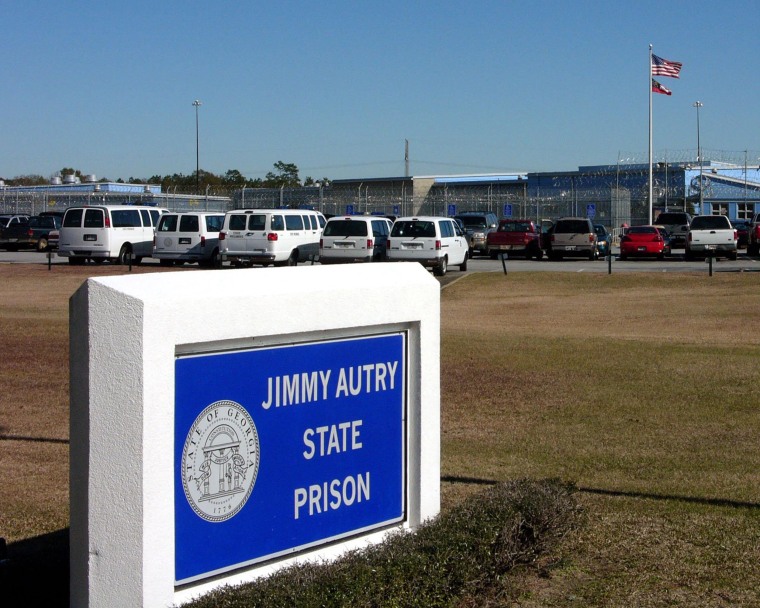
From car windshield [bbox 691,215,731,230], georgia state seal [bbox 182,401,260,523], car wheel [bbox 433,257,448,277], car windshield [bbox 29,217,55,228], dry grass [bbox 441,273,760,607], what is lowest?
dry grass [bbox 441,273,760,607]

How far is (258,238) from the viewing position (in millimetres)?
30891

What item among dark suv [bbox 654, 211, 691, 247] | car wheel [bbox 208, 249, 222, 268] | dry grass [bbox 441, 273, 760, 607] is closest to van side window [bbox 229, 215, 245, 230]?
car wheel [bbox 208, 249, 222, 268]

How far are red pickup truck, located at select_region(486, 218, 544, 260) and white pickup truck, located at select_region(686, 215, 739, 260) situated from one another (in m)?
5.48

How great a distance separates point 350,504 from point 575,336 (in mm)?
11618

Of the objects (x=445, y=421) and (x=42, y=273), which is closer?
(x=445, y=421)

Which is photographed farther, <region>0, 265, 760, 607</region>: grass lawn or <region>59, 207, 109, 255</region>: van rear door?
<region>59, 207, 109, 255</region>: van rear door

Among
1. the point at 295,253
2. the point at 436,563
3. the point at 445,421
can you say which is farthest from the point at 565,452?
the point at 295,253

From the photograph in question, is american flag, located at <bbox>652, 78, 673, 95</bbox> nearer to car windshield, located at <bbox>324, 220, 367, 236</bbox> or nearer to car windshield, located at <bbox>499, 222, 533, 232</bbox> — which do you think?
car windshield, located at <bbox>499, 222, 533, 232</bbox>

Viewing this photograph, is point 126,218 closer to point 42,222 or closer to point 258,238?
point 258,238

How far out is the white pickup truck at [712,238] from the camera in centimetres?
3641

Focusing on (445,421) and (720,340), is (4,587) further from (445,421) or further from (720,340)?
(720,340)

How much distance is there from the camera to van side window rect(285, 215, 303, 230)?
31688 mm

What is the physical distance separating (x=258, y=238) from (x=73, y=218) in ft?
23.2

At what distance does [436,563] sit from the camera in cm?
443
